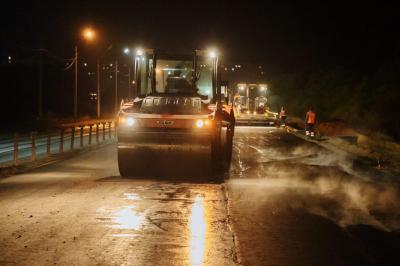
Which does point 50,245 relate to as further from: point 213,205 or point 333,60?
point 333,60

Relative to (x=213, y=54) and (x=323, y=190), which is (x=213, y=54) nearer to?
(x=213, y=54)

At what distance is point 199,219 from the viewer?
1059 cm

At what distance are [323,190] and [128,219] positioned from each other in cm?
591

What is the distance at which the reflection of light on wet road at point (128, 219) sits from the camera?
989 centimetres

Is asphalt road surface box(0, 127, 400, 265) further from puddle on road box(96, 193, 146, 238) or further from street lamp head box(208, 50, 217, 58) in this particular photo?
street lamp head box(208, 50, 217, 58)

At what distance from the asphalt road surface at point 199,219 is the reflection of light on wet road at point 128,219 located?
2cm

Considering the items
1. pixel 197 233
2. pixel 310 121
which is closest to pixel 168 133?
pixel 197 233

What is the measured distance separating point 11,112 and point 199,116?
196ft

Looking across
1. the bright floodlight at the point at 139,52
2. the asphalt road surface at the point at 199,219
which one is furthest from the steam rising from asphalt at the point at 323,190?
the bright floodlight at the point at 139,52

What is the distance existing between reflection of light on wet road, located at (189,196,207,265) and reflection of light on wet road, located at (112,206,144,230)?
2.84ft

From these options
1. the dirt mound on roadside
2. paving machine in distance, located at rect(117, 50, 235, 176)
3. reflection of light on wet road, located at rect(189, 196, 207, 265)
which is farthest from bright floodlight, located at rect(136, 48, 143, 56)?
the dirt mound on roadside

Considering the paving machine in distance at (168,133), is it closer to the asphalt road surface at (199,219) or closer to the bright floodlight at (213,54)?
the asphalt road surface at (199,219)

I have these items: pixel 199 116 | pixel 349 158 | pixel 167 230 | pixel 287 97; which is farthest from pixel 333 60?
pixel 167 230

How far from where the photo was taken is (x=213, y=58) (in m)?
18.6
